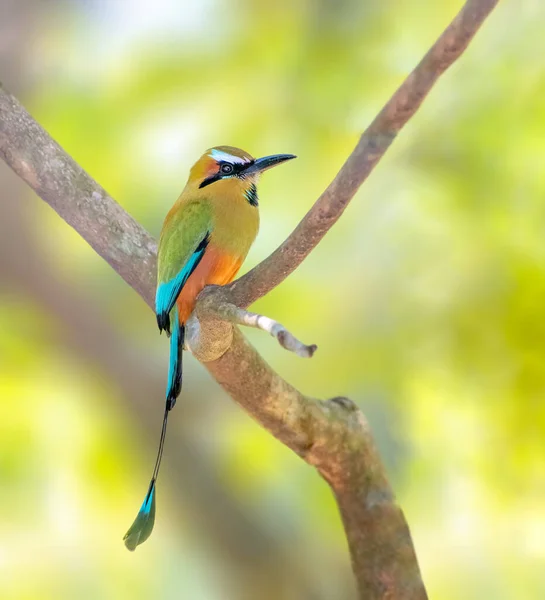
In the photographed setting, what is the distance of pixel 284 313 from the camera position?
331 centimetres

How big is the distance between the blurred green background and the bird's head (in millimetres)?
976

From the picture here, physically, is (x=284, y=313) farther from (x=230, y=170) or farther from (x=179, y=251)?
(x=179, y=251)

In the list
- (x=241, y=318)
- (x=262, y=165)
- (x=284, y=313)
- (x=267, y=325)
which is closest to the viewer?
(x=267, y=325)

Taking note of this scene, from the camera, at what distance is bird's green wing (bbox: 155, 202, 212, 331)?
1919mm

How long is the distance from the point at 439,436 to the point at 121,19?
7.53ft

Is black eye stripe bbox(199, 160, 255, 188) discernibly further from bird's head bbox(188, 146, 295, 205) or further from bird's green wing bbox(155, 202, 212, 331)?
bird's green wing bbox(155, 202, 212, 331)

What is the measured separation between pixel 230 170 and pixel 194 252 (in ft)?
1.13

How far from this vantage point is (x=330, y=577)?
327 centimetres

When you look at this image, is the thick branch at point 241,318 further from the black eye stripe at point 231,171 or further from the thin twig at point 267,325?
the black eye stripe at point 231,171

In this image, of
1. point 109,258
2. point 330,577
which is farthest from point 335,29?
point 330,577

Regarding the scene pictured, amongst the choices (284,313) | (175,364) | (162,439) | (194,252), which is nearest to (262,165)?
(194,252)

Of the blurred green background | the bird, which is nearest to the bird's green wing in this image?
the bird

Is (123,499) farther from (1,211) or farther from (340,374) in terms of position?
(1,211)

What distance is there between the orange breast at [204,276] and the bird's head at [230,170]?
204 millimetres
